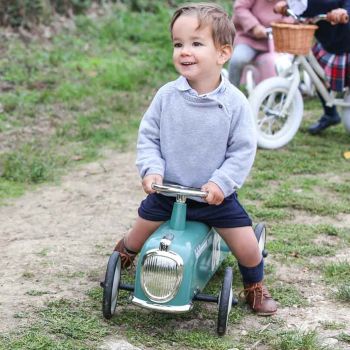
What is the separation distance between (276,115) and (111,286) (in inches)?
127

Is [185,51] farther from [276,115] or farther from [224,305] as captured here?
[276,115]

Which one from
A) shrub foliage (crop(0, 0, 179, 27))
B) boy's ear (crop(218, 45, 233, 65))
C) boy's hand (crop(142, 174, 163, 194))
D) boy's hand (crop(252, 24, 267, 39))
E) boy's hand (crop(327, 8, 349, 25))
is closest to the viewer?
boy's hand (crop(142, 174, 163, 194))

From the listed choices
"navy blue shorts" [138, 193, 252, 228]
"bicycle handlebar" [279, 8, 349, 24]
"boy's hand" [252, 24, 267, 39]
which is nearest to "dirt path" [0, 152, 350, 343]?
"navy blue shorts" [138, 193, 252, 228]

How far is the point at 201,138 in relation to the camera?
3.46 meters

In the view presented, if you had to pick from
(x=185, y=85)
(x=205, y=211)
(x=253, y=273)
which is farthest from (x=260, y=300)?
(x=185, y=85)

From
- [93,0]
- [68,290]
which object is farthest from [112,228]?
[93,0]

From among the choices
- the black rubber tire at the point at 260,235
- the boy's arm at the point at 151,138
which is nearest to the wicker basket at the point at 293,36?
the black rubber tire at the point at 260,235

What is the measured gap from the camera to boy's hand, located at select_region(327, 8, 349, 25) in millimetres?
5766

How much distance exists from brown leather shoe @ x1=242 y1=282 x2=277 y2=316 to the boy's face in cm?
96

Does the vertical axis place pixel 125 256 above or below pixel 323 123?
above

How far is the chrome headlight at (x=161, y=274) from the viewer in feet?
10.7

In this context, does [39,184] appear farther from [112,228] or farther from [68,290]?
[68,290]

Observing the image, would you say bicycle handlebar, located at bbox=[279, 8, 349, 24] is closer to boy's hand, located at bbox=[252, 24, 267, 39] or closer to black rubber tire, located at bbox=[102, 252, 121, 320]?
boy's hand, located at bbox=[252, 24, 267, 39]

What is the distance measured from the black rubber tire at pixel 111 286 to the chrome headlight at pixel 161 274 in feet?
0.44
